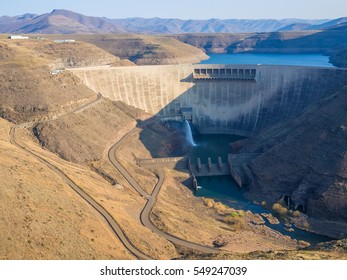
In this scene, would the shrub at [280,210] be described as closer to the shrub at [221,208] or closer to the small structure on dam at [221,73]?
the shrub at [221,208]

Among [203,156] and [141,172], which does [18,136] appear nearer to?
[141,172]

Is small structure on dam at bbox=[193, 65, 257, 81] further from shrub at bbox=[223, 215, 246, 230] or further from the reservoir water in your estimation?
shrub at bbox=[223, 215, 246, 230]

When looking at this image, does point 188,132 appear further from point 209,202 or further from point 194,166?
point 209,202

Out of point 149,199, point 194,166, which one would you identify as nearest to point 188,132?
point 194,166

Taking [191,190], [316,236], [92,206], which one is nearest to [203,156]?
[191,190]

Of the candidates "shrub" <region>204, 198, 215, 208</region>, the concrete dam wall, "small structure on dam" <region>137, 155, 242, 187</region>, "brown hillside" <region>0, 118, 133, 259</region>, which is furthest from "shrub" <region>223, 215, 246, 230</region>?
the concrete dam wall
